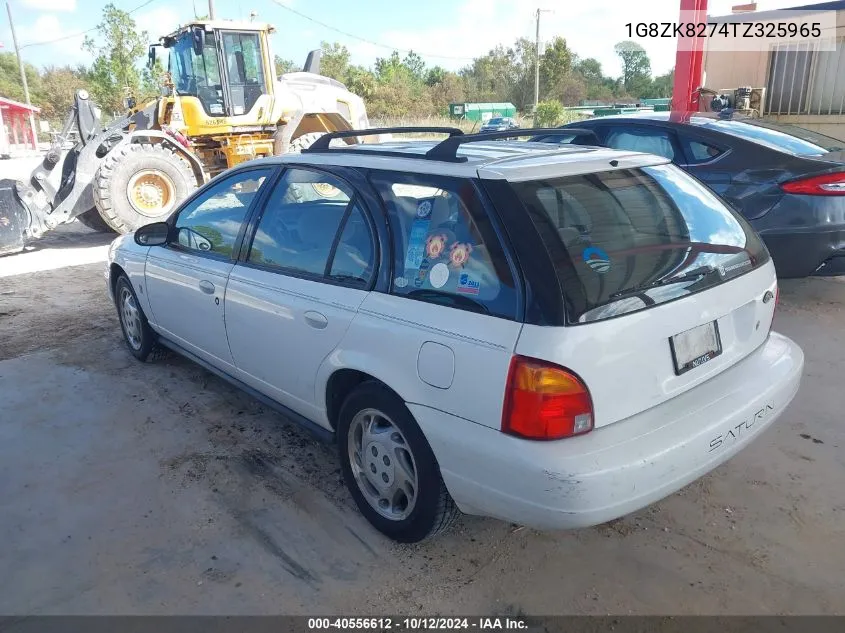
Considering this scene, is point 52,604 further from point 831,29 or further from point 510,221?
point 831,29

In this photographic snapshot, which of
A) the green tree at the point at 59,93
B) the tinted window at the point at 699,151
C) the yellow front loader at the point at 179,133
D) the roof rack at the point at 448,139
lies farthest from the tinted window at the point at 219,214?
the green tree at the point at 59,93

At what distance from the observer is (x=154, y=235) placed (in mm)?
4051

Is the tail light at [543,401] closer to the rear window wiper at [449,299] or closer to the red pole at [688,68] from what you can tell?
the rear window wiper at [449,299]

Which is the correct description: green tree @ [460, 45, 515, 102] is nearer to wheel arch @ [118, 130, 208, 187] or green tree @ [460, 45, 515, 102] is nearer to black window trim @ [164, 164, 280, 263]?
wheel arch @ [118, 130, 208, 187]

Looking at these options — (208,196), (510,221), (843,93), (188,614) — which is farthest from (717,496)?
(843,93)

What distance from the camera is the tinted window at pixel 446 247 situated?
2168mm

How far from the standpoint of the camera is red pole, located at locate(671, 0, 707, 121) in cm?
1098

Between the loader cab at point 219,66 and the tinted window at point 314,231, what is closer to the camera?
the tinted window at point 314,231

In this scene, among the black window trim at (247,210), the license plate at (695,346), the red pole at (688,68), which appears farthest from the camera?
the red pole at (688,68)

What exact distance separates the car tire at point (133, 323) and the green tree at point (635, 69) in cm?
7975

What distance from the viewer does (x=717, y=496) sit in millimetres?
2914

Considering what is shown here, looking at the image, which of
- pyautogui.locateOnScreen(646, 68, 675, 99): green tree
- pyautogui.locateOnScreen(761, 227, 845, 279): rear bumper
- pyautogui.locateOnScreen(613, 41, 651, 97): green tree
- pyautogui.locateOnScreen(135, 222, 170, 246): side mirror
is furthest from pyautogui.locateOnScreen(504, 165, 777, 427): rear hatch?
pyautogui.locateOnScreen(613, 41, 651, 97): green tree

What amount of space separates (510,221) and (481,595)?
141cm

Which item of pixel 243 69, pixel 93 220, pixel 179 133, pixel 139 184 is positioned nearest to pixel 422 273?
pixel 139 184
